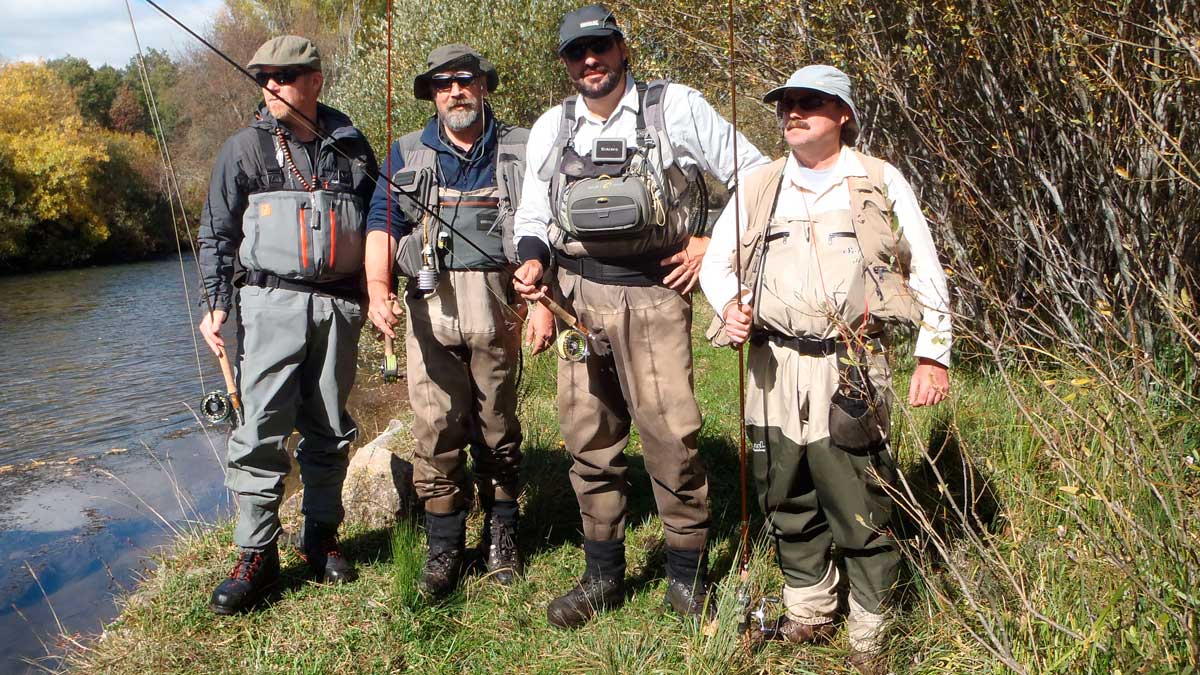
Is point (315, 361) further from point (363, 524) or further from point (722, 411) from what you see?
point (722, 411)

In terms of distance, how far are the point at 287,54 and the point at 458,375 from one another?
4.89 feet

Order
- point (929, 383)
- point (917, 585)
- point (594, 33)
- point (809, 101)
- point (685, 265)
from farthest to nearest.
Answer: point (685, 265), point (594, 33), point (917, 585), point (809, 101), point (929, 383)

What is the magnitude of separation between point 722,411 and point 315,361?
326cm

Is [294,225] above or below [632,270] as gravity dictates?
above

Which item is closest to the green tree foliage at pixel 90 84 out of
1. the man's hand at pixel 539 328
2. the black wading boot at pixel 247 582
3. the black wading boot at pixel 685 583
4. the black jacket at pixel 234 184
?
the black jacket at pixel 234 184

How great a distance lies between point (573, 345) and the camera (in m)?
3.59

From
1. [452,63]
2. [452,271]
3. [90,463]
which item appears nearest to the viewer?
[452,63]

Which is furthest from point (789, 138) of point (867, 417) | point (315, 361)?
point (315, 361)

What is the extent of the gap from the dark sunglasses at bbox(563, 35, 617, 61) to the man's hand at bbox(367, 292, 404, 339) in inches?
47.1

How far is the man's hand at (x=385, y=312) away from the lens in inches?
147

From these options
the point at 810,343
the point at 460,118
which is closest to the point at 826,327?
the point at 810,343

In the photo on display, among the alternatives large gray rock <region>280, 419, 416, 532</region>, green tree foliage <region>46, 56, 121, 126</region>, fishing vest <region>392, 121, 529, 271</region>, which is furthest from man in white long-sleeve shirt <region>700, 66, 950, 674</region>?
green tree foliage <region>46, 56, 121, 126</region>

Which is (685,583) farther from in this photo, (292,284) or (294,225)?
(294,225)

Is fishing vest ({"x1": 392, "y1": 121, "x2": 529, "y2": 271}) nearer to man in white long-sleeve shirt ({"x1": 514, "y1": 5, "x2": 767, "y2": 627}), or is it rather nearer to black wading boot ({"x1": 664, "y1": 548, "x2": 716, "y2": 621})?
man in white long-sleeve shirt ({"x1": 514, "y1": 5, "x2": 767, "y2": 627})
